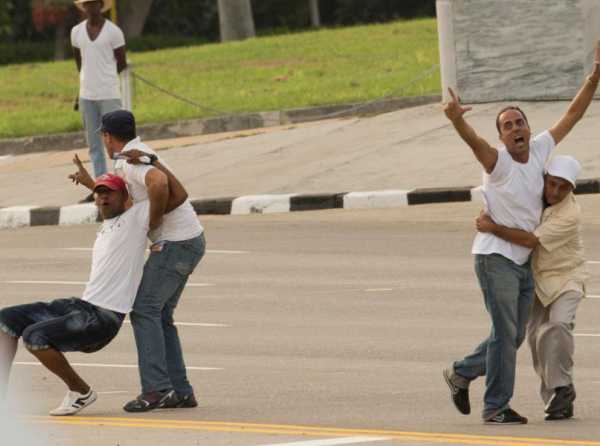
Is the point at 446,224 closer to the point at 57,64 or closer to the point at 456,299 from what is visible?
the point at 456,299

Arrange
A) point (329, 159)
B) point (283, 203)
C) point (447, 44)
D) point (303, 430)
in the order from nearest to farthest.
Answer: point (303, 430)
point (283, 203)
point (329, 159)
point (447, 44)

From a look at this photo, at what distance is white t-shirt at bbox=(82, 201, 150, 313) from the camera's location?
10.4 metres

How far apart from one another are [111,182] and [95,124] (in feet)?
32.9

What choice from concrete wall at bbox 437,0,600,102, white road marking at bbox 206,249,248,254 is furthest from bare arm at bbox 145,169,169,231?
concrete wall at bbox 437,0,600,102

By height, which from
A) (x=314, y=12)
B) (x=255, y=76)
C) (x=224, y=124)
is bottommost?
(x=314, y=12)

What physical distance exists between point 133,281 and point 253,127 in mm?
17408

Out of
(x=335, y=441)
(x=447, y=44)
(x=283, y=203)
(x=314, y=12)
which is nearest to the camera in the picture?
(x=335, y=441)

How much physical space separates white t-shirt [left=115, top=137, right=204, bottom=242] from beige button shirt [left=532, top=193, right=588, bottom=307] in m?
1.86

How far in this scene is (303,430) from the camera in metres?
9.45

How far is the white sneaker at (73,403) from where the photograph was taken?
10250 mm

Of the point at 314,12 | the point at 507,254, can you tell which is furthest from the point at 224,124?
the point at 314,12

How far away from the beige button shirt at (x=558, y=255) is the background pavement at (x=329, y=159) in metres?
10.0

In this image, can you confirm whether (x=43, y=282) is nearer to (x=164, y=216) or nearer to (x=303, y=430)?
(x=164, y=216)

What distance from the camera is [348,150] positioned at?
2286 centimetres
